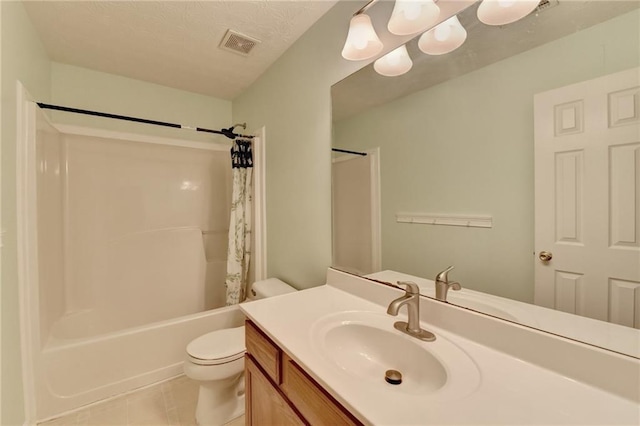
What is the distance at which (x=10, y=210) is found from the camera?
1204 mm

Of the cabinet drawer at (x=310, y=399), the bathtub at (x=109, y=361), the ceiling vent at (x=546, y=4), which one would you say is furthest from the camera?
the bathtub at (x=109, y=361)

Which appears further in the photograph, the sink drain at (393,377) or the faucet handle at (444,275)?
the faucet handle at (444,275)

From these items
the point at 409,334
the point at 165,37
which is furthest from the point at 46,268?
the point at 409,334

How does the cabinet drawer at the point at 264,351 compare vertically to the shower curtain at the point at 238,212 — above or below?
below

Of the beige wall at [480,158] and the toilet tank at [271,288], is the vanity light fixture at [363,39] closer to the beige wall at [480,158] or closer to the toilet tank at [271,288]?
the beige wall at [480,158]

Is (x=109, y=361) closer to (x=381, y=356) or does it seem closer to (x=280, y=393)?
(x=280, y=393)

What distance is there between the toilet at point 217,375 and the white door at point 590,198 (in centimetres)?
141

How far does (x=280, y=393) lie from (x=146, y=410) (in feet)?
4.09

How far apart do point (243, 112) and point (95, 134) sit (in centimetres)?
118

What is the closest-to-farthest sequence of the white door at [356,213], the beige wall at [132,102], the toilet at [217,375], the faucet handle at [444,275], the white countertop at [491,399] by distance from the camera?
the white countertop at [491,399]
the faucet handle at [444,275]
the white door at [356,213]
the toilet at [217,375]
the beige wall at [132,102]

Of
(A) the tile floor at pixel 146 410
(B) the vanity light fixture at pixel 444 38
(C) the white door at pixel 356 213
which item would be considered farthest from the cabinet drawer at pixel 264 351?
(B) the vanity light fixture at pixel 444 38

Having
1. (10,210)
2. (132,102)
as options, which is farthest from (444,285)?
(132,102)

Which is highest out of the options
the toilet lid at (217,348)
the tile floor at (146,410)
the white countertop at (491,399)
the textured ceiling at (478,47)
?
the textured ceiling at (478,47)

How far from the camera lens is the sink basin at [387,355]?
645 mm
